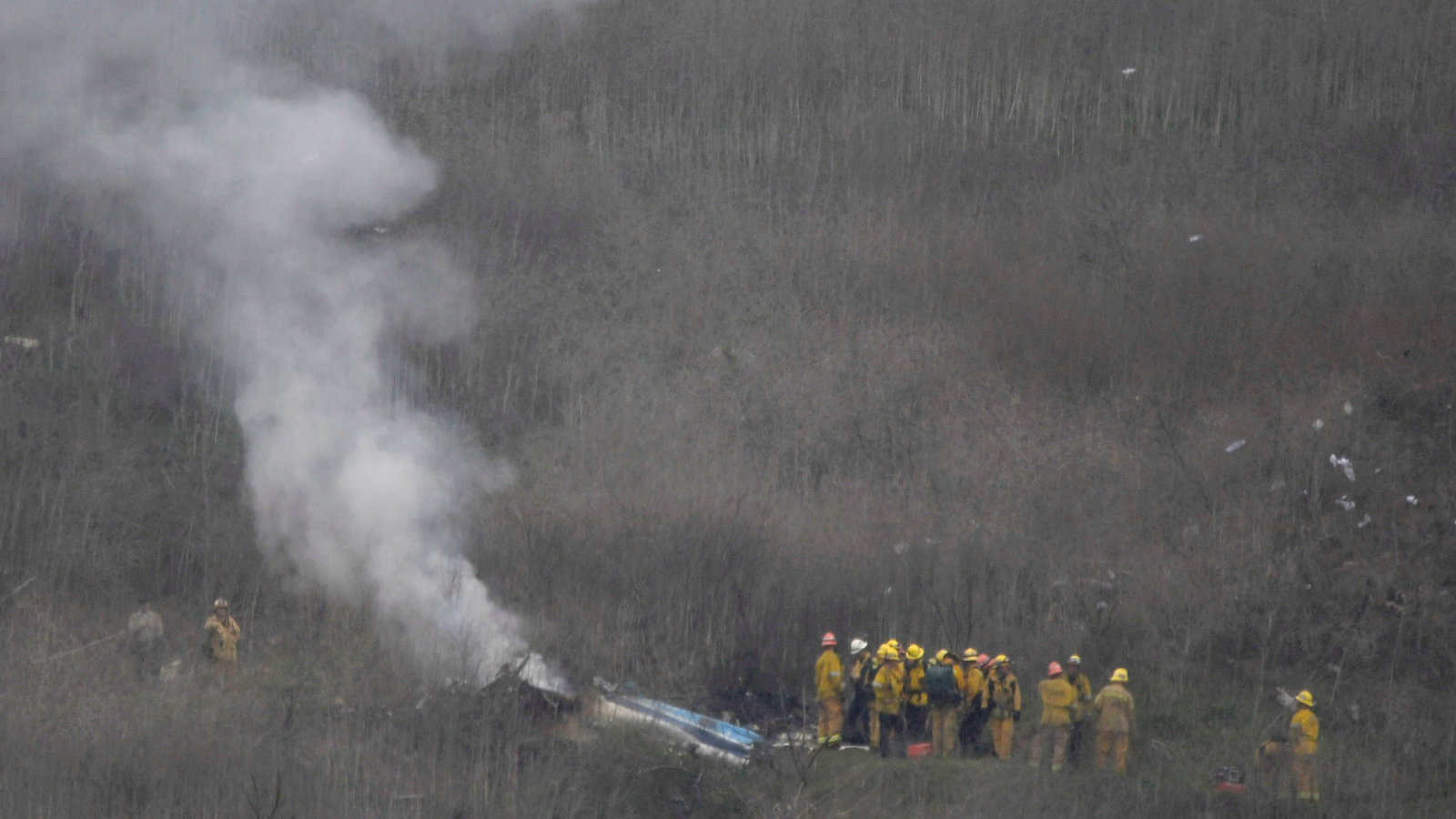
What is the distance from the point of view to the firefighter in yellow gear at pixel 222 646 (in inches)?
565

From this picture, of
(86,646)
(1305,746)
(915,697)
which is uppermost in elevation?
(1305,746)

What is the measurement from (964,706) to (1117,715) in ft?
4.31

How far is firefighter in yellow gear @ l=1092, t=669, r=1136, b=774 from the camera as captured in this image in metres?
12.7

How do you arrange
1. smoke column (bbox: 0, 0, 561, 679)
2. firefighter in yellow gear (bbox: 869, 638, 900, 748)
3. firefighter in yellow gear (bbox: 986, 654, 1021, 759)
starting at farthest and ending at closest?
smoke column (bbox: 0, 0, 561, 679), firefighter in yellow gear (bbox: 869, 638, 900, 748), firefighter in yellow gear (bbox: 986, 654, 1021, 759)

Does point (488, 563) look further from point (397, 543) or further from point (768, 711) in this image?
point (768, 711)

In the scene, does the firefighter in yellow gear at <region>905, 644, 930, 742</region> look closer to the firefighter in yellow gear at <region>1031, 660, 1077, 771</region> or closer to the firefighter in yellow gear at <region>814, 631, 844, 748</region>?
the firefighter in yellow gear at <region>814, 631, 844, 748</region>

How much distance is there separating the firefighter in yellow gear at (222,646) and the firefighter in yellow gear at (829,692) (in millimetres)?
5805

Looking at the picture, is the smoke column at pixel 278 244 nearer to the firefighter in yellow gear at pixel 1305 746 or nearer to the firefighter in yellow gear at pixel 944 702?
the firefighter in yellow gear at pixel 944 702

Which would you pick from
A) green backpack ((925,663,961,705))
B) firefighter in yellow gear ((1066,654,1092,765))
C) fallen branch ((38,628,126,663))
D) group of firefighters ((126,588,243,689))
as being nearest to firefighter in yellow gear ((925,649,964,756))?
green backpack ((925,663,961,705))

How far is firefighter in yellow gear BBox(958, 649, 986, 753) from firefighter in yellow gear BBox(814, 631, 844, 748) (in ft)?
3.59

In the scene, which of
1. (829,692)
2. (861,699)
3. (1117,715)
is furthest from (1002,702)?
(829,692)

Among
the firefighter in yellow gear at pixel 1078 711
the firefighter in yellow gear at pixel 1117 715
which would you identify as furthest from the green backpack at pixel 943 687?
the firefighter in yellow gear at pixel 1117 715

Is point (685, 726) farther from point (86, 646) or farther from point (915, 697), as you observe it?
point (86, 646)

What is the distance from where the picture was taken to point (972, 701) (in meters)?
12.9
